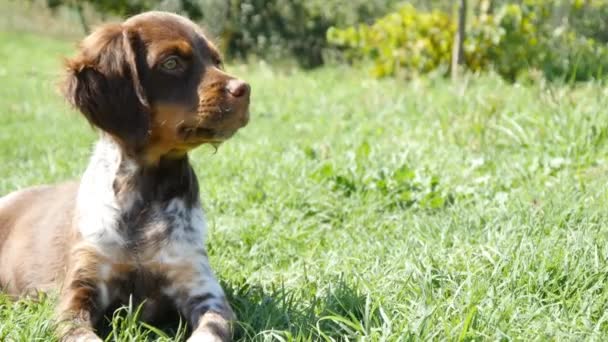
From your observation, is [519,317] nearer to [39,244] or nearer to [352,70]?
[39,244]

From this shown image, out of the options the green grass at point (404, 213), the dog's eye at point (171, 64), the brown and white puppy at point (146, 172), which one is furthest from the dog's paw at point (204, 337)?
the dog's eye at point (171, 64)

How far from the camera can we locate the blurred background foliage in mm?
10555

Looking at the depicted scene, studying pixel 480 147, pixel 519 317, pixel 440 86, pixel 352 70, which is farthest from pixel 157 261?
pixel 352 70

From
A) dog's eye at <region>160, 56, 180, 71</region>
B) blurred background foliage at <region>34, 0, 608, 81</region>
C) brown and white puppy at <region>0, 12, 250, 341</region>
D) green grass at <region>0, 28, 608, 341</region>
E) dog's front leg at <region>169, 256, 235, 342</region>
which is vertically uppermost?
dog's eye at <region>160, 56, 180, 71</region>

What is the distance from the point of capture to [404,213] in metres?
4.82

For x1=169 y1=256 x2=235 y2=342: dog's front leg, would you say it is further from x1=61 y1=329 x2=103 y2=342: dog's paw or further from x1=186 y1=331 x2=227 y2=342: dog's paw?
x1=61 y1=329 x2=103 y2=342: dog's paw

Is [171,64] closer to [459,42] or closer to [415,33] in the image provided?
[459,42]

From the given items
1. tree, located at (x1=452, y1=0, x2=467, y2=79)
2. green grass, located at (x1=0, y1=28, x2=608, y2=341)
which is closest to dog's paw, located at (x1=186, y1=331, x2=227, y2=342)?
green grass, located at (x1=0, y1=28, x2=608, y2=341)

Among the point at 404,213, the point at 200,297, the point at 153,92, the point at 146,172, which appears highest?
the point at 153,92

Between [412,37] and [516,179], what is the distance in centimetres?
672

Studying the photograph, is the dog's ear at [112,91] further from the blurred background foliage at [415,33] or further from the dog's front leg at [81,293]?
the blurred background foliage at [415,33]

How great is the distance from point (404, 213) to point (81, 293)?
88.9 inches

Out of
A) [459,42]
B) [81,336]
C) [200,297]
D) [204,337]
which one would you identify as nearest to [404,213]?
[200,297]

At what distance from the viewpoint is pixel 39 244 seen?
3.67 metres
